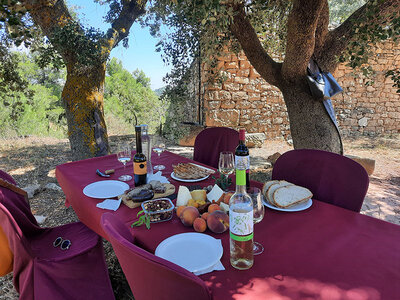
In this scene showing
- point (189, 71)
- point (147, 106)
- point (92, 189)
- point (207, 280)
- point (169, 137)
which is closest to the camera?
point (207, 280)

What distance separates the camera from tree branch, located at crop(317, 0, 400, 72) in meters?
2.55

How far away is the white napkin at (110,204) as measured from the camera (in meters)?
1.43

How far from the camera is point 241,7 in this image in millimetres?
2881

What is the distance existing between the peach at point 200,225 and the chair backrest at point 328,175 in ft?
3.01

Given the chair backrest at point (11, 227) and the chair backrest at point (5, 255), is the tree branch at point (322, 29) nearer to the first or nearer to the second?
the chair backrest at point (11, 227)

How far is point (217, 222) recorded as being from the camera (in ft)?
3.69

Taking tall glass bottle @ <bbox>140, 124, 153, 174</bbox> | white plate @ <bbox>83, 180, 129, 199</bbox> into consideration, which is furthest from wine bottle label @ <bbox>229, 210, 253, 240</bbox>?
tall glass bottle @ <bbox>140, 124, 153, 174</bbox>

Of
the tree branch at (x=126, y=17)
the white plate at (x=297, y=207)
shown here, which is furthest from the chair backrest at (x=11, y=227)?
the tree branch at (x=126, y=17)

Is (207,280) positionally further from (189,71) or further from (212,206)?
(189,71)

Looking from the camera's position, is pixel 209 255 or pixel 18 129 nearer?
pixel 209 255

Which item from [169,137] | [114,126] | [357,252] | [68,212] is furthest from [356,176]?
[114,126]

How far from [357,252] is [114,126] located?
9.55 metres

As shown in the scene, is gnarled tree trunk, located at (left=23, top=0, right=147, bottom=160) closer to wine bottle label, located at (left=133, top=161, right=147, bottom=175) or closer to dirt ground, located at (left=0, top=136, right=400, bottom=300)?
dirt ground, located at (left=0, top=136, right=400, bottom=300)

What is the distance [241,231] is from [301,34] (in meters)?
2.48
